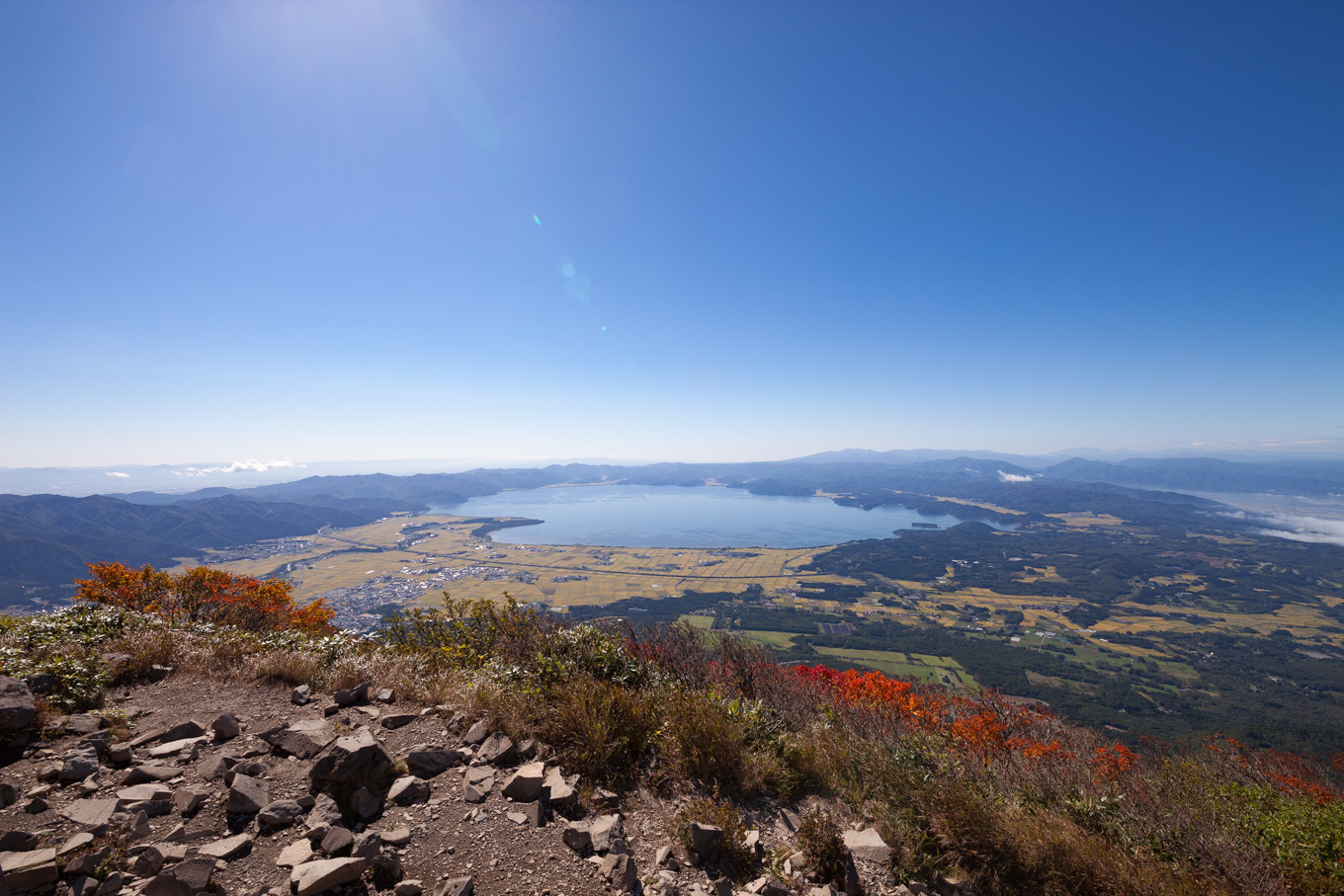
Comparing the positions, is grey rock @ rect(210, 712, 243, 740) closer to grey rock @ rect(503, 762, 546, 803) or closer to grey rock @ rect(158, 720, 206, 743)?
grey rock @ rect(158, 720, 206, 743)

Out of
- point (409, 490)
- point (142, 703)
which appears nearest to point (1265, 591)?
point (142, 703)

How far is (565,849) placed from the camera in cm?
373

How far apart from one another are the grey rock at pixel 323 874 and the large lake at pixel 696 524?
105m

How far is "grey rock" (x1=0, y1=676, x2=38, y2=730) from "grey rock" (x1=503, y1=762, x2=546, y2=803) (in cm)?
462

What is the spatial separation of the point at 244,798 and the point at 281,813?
0.35 m

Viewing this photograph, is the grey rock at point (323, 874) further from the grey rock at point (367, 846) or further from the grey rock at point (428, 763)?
the grey rock at point (428, 763)

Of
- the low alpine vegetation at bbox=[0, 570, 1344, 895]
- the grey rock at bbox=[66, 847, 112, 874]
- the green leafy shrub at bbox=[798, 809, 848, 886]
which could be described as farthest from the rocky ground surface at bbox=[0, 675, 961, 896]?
the low alpine vegetation at bbox=[0, 570, 1344, 895]

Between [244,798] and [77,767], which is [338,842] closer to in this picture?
[244,798]

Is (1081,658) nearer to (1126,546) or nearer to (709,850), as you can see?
(709,850)

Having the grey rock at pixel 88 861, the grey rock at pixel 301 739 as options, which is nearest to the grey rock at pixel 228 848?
the grey rock at pixel 88 861

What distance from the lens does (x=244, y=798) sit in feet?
12.0

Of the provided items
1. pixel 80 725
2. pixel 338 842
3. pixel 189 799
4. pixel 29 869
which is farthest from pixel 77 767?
pixel 338 842

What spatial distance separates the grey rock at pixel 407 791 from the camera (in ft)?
13.5

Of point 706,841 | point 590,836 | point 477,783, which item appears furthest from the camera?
point 477,783
